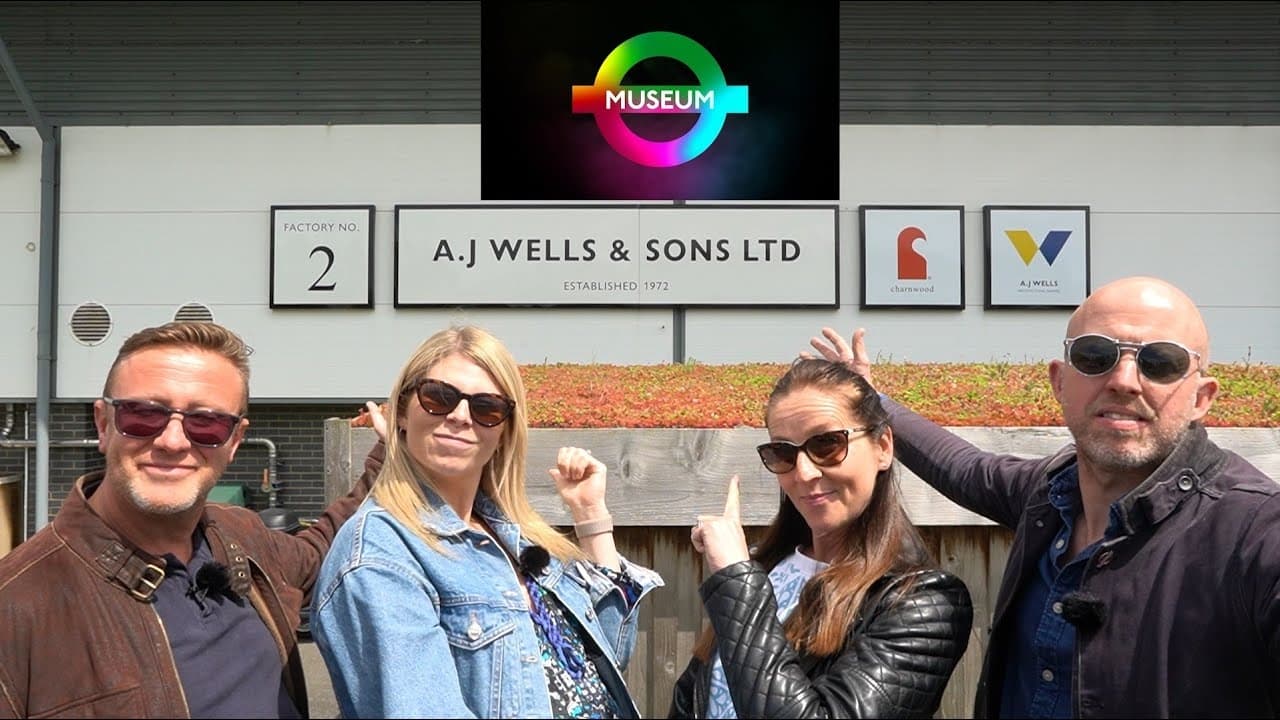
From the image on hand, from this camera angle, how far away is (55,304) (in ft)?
34.0

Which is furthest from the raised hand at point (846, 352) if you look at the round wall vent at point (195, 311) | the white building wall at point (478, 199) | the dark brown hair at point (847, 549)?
the round wall vent at point (195, 311)

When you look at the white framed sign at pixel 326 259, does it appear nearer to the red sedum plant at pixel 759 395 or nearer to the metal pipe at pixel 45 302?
the metal pipe at pixel 45 302

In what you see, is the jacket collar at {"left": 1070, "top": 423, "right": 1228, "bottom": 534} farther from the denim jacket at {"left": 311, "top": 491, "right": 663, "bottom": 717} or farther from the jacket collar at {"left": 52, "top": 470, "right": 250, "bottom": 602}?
the jacket collar at {"left": 52, "top": 470, "right": 250, "bottom": 602}

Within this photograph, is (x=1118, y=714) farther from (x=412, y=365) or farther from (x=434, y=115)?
(x=434, y=115)

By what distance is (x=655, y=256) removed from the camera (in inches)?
396

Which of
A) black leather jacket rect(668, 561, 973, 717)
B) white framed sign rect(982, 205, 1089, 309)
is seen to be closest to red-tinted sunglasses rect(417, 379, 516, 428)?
black leather jacket rect(668, 561, 973, 717)

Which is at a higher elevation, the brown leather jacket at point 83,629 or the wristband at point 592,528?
the wristband at point 592,528

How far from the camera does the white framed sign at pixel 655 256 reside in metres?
10.0

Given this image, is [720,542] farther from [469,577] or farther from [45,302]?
[45,302]

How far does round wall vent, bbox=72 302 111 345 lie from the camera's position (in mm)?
10352

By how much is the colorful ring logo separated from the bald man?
6498mm

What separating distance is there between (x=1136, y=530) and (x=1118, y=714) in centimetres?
38

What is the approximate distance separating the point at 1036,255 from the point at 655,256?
3652 millimetres

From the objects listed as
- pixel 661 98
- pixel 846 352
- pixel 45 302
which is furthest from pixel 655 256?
pixel 846 352
